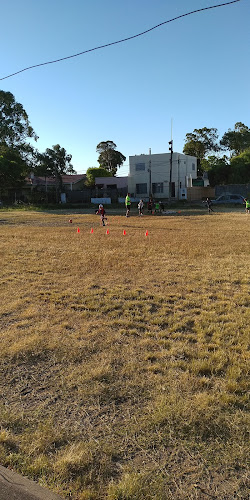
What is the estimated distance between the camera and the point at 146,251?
9.58 m

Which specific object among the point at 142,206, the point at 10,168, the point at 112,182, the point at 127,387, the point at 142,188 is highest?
the point at 10,168

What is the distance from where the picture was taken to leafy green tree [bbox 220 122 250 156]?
59.8 m

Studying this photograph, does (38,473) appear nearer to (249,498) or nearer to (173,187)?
(249,498)

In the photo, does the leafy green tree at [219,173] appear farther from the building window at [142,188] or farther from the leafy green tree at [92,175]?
the leafy green tree at [92,175]

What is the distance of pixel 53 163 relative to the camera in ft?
144

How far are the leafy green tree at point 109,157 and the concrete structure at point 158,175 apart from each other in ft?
70.0

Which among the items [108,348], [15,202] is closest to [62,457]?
[108,348]

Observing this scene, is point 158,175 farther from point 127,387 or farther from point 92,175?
point 127,387

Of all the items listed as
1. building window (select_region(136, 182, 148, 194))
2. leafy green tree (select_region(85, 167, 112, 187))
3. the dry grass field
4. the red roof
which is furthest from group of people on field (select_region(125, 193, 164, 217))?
the red roof

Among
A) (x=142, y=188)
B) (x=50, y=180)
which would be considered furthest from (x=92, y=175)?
(x=142, y=188)

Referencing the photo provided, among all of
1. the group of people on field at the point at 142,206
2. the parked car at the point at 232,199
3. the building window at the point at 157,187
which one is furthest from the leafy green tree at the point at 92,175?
the group of people on field at the point at 142,206

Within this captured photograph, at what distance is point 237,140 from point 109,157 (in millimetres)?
24658

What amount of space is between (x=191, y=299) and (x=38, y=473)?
3601 mm

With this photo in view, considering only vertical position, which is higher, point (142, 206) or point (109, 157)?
point (109, 157)
